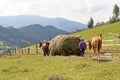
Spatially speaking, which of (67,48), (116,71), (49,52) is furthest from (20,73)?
(49,52)

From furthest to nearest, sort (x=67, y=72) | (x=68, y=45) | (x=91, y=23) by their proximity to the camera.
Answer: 1. (x=91, y=23)
2. (x=68, y=45)
3. (x=67, y=72)

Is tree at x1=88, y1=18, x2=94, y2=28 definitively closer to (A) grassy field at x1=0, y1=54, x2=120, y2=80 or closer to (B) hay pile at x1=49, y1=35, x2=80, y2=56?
(B) hay pile at x1=49, y1=35, x2=80, y2=56

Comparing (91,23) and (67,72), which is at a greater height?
(91,23)

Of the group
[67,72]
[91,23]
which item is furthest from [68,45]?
[91,23]

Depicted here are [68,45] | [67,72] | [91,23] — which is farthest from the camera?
[91,23]

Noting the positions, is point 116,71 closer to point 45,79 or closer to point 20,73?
point 45,79

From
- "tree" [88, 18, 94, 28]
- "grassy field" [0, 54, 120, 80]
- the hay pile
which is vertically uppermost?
"tree" [88, 18, 94, 28]

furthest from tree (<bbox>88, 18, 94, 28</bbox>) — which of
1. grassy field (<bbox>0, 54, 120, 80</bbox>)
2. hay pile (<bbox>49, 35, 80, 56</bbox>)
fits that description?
grassy field (<bbox>0, 54, 120, 80</bbox>)

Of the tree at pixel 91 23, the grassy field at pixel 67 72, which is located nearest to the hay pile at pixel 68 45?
the grassy field at pixel 67 72

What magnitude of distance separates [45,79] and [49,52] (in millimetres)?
31644

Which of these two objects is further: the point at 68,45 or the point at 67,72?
the point at 68,45

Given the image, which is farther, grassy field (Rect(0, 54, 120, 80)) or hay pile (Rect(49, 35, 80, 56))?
hay pile (Rect(49, 35, 80, 56))

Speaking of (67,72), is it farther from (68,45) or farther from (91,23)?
(91,23)

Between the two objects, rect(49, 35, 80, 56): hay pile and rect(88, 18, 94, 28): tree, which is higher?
rect(88, 18, 94, 28): tree
